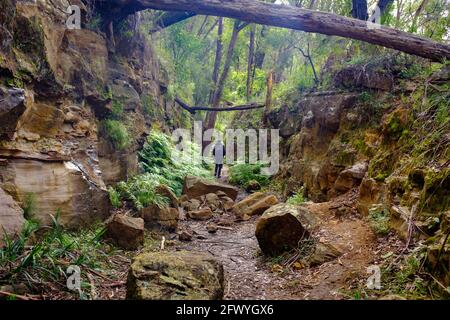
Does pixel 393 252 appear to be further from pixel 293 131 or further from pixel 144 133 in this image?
pixel 293 131

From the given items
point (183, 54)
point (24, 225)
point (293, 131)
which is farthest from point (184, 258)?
point (183, 54)

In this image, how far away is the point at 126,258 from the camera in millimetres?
4805

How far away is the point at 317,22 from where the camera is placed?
616 cm

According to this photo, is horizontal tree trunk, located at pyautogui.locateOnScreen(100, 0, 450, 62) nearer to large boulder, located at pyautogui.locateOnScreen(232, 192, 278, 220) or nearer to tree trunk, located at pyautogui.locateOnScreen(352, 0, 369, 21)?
tree trunk, located at pyautogui.locateOnScreen(352, 0, 369, 21)

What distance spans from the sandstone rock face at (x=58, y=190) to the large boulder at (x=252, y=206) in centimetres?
318

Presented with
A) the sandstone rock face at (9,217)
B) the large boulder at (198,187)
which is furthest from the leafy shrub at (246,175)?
the sandstone rock face at (9,217)

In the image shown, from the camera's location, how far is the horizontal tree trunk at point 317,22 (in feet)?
19.3

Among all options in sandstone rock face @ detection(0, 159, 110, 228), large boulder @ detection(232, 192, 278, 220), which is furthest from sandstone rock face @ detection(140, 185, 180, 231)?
large boulder @ detection(232, 192, 278, 220)

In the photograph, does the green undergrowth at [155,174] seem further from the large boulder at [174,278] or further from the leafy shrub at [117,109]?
the large boulder at [174,278]

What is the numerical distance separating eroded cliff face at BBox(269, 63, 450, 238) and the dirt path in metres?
0.46

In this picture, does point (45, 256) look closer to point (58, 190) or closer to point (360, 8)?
point (58, 190)

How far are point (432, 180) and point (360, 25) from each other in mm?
3599

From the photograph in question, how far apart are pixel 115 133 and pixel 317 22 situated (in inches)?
182

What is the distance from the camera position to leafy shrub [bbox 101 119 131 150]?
6795 mm
